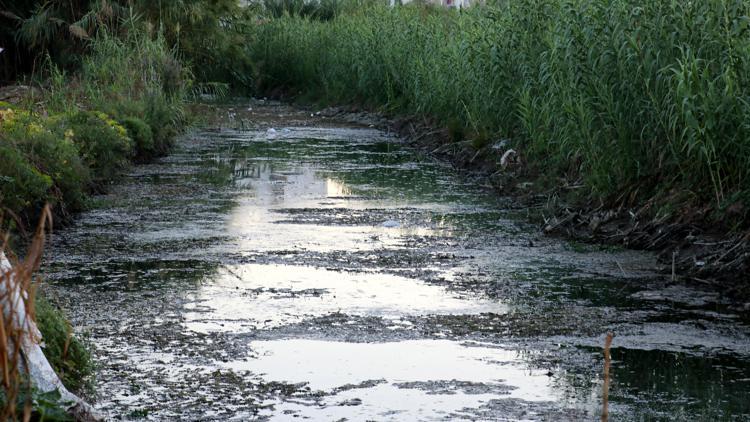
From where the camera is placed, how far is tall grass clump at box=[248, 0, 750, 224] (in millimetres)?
8523

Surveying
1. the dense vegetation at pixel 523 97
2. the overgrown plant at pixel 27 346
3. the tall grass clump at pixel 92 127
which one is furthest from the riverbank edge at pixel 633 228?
the overgrown plant at pixel 27 346

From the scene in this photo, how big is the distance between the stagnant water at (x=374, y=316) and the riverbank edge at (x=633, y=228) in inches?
7.5

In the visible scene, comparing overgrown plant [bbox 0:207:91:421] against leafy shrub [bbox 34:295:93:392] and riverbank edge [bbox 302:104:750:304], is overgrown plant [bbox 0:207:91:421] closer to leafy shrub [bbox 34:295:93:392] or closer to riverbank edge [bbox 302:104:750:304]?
leafy shrub [bbox 34:295:93:392]

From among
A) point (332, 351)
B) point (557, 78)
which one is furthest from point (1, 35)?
point (332, 351)

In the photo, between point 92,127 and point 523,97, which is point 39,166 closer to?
point 92,127

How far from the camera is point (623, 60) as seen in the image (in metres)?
9.66

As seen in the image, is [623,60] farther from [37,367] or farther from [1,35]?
[1,35]

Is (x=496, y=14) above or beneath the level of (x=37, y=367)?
above

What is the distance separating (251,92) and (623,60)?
2015cm

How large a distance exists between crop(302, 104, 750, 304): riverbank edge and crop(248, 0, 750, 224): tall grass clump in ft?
0.54

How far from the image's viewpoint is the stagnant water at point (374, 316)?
5426 millimetres

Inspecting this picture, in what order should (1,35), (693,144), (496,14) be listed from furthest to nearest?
(1,35) → (496,14) → (693,144)

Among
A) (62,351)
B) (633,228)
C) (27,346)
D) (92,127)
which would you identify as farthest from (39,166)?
(27,346)

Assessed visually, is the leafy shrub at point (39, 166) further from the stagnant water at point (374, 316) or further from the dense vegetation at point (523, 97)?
the stagnant water at point (374, 316)
